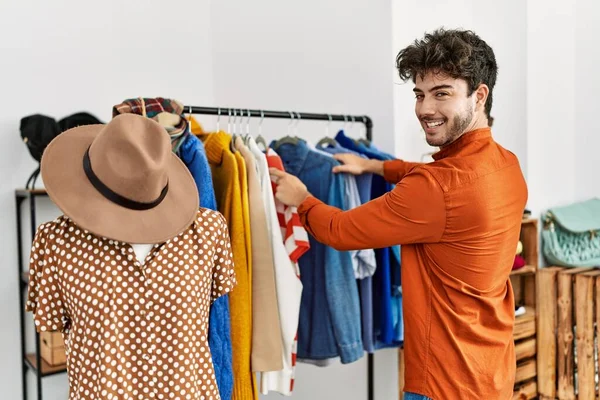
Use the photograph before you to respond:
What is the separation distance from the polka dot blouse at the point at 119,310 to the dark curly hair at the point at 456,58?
84cm

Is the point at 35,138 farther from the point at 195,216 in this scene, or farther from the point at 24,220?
the point at 195,216

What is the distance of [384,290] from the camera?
6.93 ft

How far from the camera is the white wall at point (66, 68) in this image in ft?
8.34

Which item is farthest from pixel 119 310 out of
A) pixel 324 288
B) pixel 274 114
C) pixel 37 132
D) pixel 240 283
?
pixel 37 132

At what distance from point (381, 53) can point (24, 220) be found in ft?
5.96

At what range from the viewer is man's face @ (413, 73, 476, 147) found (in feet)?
5.12

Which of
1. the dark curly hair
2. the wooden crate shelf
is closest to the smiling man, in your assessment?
the dark curly hair

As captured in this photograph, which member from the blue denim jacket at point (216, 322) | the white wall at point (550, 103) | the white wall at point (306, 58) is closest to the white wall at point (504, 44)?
the white wall at point (550, 103)

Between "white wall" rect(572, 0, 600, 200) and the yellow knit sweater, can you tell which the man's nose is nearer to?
the yellow knit sweater

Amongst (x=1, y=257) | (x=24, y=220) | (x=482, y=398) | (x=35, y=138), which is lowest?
(x=482, y=398)

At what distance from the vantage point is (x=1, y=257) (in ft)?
8.31

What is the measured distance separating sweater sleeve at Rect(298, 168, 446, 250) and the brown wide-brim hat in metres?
0.49

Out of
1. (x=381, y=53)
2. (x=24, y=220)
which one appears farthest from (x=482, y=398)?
(x=24, y=220)

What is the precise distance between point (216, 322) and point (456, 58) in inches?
39.0
